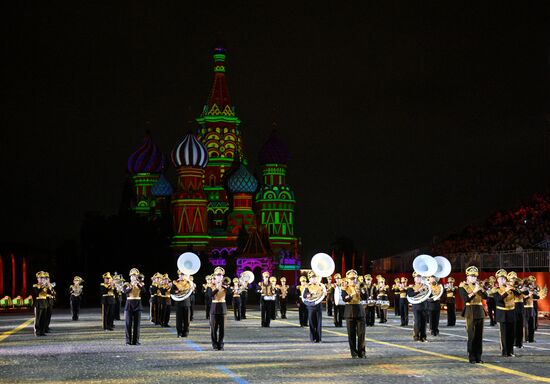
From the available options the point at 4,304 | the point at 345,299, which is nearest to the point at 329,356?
the point at 345,299

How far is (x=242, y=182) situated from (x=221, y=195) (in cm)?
635

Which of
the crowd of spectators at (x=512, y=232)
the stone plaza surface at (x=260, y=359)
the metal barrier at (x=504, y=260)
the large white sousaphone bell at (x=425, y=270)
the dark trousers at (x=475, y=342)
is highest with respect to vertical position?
the crowd of spectators at (x=512, y=232)

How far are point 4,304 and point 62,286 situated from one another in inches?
776

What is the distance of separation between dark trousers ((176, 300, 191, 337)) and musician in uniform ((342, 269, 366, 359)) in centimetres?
744

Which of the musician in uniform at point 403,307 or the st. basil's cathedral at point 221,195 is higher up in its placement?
the st. basil's cathedral at point 221,195

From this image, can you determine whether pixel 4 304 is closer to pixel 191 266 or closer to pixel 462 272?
pixel 462 272

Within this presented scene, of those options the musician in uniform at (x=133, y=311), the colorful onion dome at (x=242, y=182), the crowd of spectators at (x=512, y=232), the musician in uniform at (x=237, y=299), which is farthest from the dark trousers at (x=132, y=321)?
the colorful onion dome at (x=242, y=182)

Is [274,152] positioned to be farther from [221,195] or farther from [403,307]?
[403,307]

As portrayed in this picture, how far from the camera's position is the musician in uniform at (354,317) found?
1989 cm

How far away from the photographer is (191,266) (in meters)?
26.9

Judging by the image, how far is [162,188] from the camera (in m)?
130

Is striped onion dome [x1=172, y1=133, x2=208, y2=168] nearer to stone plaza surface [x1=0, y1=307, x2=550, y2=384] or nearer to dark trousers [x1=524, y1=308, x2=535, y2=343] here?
stone plaza surface [x1=0, y1=307, x2=550, y2=384]

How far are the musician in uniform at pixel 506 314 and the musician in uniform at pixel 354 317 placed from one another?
8.58 ft

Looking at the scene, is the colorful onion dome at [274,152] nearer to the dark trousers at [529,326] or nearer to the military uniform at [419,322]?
the military uniform at [419,322]
